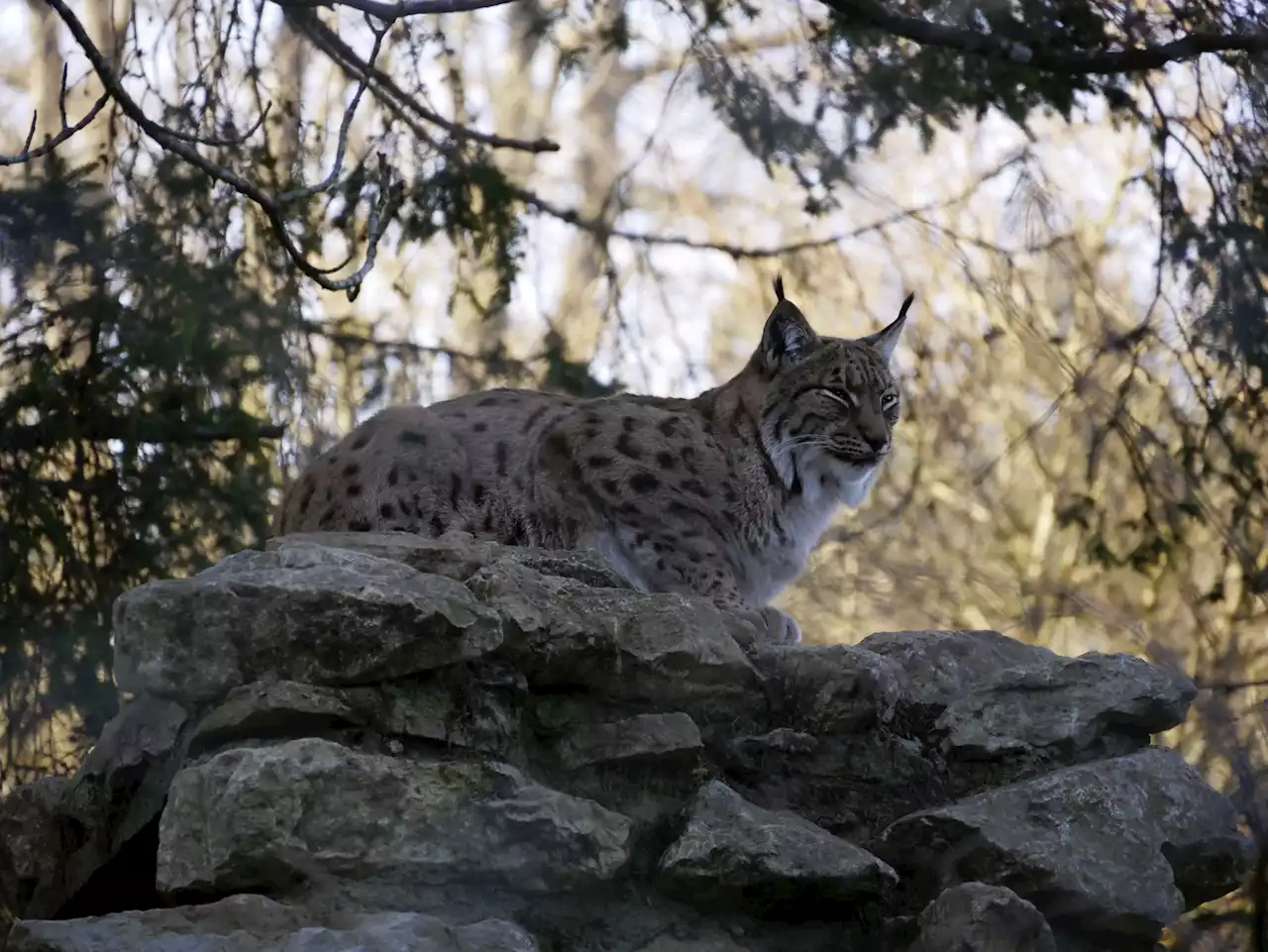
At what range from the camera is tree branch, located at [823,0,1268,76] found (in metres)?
6.40

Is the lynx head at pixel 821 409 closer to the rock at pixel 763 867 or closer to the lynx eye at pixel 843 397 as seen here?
the lynx eye at pixel 843 397

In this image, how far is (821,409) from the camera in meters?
6.25

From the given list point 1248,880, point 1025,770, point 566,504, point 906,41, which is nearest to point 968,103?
point 906,41

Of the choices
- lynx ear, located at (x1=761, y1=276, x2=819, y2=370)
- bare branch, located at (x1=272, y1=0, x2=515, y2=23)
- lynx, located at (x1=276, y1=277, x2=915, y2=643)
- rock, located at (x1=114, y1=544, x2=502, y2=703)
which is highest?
bare branch, located at (x1=272, y1=0, x2=515, y2=23)

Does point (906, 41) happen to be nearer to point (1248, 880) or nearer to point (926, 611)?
point (1248, 880)

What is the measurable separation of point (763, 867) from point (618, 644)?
654mm

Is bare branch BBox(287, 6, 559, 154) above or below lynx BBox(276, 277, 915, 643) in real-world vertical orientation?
above

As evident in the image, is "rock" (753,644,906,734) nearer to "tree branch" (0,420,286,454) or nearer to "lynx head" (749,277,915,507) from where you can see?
"lynx head" (749,277,915,507)

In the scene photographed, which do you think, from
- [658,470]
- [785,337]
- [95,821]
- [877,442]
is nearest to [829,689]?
[95,821]

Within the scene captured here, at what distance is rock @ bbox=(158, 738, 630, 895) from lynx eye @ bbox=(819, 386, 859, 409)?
283 cm

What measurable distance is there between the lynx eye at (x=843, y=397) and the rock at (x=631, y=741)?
7.95 ft

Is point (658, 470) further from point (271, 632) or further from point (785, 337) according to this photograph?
point (271, 632)

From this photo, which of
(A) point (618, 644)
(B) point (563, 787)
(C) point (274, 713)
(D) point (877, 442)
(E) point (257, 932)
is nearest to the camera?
(E) point (257, 932)

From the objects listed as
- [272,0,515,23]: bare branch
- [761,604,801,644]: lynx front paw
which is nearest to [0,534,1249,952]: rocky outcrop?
[761,604,801,644]: lynx front paw
